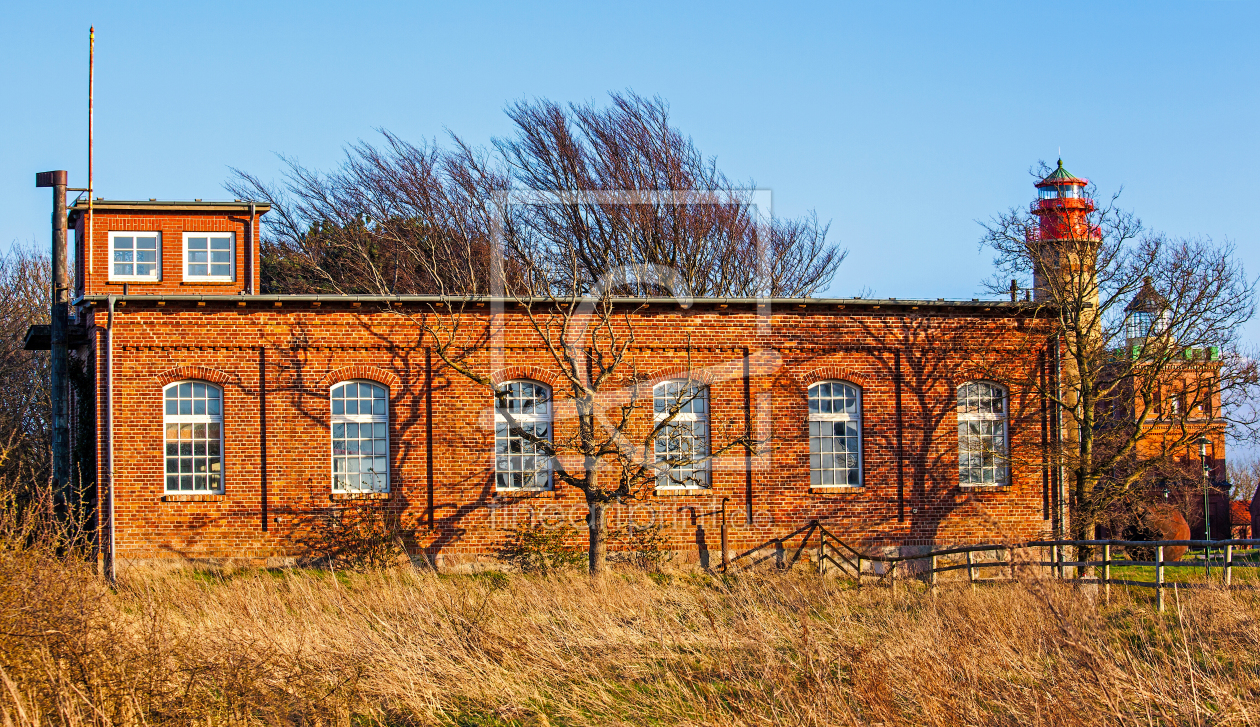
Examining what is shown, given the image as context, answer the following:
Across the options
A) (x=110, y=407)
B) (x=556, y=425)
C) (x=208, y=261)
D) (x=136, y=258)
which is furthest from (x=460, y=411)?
(x=136, y=258)

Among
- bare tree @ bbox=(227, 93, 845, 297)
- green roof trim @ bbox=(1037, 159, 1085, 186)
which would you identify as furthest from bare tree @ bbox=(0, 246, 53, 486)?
green roof trim @ bbox=(1037, 159, 1085, 186)

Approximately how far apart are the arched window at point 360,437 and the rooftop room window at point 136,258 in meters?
4.42

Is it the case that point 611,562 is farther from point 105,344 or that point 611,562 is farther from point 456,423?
point 105,344

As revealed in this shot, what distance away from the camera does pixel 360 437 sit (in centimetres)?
1792

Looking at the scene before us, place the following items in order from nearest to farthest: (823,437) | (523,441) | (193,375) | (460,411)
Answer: (193,375) < (460,411) < (523,441) < (823,437)

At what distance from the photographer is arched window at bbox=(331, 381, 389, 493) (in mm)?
17844

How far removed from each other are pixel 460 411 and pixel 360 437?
1.66 metres

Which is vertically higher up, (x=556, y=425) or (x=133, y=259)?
(x=133, y=259)

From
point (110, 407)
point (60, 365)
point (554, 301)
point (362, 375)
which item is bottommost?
point (110, 407)

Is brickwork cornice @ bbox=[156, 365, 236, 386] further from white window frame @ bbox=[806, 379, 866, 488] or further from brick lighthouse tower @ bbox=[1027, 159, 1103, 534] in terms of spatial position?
brick lighthouse tower @ bbox=[1027, 159, 1103, 534]

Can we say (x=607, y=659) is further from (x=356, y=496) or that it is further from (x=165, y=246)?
(x=165, y=246)

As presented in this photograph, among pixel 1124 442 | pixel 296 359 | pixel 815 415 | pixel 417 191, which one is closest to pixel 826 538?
pixel 815 415

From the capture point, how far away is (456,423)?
18.0 meters

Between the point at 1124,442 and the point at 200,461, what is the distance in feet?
50.6
